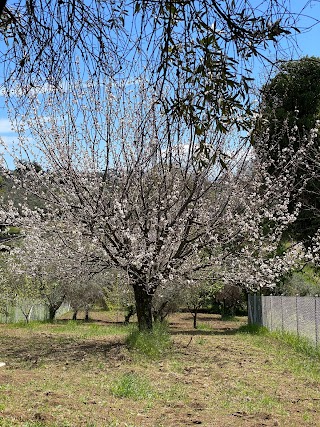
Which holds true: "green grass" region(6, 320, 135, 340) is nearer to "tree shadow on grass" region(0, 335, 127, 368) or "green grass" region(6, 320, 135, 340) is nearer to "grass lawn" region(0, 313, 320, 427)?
"tree shadow on grass" region(0, 335, 127, 368)

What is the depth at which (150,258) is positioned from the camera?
41.6 ft

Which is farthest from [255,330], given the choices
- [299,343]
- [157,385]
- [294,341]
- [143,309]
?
[157,385]

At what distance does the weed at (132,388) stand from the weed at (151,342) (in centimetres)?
296

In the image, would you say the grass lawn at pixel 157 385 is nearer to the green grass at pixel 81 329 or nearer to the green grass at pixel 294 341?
the green grass at pixel 294 341

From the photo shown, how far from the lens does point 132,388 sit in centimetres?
798

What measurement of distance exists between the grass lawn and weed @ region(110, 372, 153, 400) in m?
0.02

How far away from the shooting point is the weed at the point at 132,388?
7.61 metres

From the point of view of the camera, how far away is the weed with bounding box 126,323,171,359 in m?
12.1

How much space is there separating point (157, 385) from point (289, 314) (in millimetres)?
8744

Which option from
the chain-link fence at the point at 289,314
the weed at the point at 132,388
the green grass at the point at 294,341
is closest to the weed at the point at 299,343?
the green grass at the point at 294,341

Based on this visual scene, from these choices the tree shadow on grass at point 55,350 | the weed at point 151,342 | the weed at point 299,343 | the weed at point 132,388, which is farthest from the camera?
the weed at point 299,343

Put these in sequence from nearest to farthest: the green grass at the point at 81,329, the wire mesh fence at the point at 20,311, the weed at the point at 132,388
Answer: the weed at the point at 132,388 < the green grass at the point at 81,329 < the wire mesh fence at the point at 20,311

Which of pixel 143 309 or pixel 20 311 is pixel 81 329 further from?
pixel 143 309

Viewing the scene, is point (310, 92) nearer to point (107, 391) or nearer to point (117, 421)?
point (107, 391)
